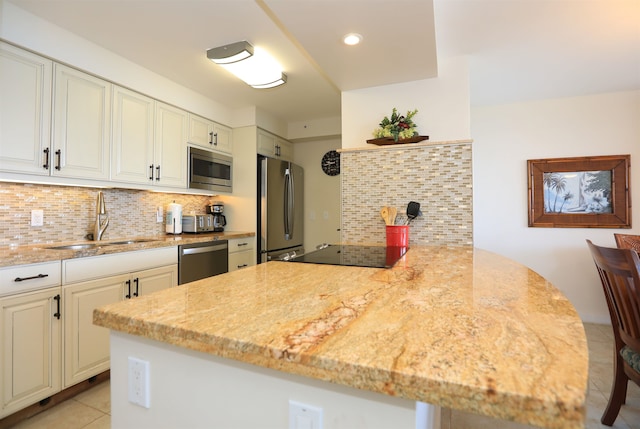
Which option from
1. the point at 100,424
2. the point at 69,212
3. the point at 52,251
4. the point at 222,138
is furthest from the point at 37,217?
the point at 222,138

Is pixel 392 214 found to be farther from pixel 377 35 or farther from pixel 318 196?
pixel 318 196

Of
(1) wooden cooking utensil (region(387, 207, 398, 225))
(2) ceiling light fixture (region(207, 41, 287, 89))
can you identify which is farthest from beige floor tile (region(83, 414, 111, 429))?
(2) ceiling light fixture (region(207, 41, 287, 89))

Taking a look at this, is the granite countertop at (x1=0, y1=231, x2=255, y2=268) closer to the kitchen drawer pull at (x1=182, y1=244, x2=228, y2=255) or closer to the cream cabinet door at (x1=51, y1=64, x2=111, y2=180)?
the kitchen drawer pull at (x1=182, y1=244, x2=228, y2=255)

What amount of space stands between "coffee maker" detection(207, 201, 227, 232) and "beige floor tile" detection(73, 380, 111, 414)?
1.72m

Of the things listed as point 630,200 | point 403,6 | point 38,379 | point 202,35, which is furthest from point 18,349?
point 630,200

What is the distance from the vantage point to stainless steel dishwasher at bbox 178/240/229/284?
99.7 inches

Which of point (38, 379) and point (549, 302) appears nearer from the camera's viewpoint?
point (549, 302)

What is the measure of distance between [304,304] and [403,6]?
146 centimetres

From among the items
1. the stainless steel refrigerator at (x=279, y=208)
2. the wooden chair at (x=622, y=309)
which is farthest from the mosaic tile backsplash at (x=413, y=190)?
the stainless steel refrigerator at (x=279, y=208)

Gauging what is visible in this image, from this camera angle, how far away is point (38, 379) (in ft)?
5.49

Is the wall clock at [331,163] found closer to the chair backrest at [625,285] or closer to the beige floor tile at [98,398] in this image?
the chair backrest at [625,285]

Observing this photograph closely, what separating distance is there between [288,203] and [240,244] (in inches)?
35.0

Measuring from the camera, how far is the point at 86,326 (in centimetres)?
189

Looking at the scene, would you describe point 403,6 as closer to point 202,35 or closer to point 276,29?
point 276,29
